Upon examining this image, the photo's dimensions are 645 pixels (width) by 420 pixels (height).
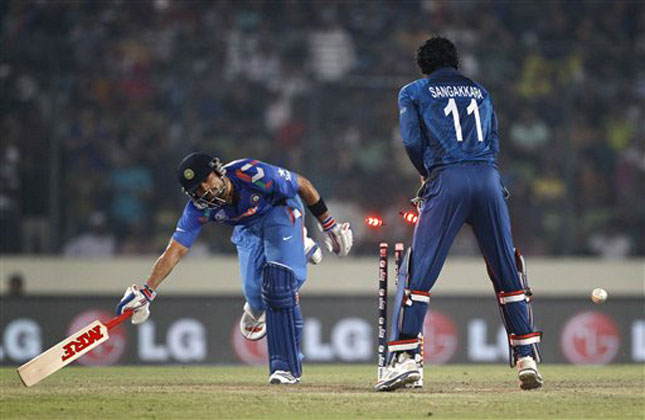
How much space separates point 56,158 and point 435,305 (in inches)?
179

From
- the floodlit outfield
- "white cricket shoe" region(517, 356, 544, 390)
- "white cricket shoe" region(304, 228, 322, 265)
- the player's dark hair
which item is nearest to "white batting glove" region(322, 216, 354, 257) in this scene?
"white cricket shoe" region(304, 228, 322, 265)

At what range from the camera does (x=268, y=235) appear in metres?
9.45

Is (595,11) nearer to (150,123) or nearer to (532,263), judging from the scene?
(532,263)

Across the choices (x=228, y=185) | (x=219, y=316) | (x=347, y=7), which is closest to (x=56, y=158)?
(x=219, y=316)

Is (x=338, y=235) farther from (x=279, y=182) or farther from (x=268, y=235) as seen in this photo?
(x=279, y=182)

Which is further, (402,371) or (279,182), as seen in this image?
(279,182)

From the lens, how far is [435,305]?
15.4 meters

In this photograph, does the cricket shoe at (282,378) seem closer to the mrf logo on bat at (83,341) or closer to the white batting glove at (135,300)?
the white batting glove at (135,300)

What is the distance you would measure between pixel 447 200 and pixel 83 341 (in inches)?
106

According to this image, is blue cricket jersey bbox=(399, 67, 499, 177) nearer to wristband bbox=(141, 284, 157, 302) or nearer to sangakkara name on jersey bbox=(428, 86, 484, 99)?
sangakkara name on jersey bbox=(428, 86, 484, 99)

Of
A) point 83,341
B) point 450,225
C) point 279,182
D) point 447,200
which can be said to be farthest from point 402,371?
point 83,341

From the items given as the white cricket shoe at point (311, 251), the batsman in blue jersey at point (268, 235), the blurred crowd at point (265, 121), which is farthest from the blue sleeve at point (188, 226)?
the blurred crowd at point (265, 121)

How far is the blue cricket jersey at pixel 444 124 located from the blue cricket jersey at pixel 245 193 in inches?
48.4

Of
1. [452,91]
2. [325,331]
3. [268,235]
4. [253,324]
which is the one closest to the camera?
[452,91]
